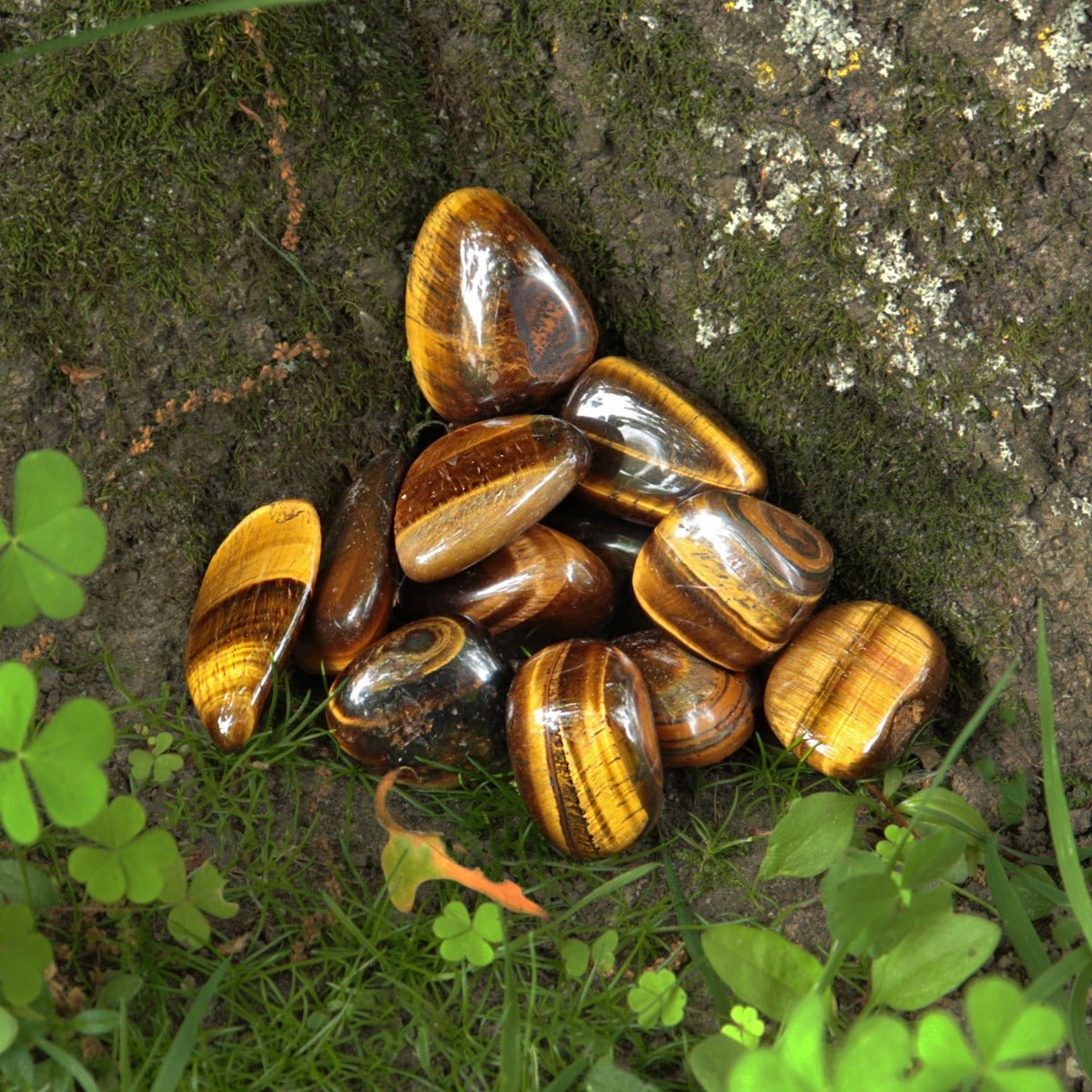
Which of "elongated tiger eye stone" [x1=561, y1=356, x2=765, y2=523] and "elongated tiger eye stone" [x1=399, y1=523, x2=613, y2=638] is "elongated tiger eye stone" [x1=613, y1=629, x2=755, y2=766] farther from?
"elongated tiger eye stone" [x1=561, y1=356, x2=765, y2=523]

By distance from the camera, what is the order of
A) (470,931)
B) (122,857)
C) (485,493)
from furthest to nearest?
(485,493) < (470,931) < (122,857)

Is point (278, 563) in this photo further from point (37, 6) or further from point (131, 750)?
point (37, 6)

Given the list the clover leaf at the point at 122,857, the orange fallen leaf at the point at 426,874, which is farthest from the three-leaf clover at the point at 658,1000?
the clover leaf at the point at 122,857

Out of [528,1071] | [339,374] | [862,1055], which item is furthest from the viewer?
[339,374]

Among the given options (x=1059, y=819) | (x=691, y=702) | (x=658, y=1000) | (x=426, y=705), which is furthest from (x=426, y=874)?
(x=1059, y=819)

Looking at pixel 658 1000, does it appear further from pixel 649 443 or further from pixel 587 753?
pixel 649 443

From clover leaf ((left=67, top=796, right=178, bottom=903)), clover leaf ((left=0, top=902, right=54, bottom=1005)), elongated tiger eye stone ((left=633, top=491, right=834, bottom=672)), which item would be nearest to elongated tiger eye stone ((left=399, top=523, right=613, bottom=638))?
elongated tiger eye stone ((left=633, top=491, right=834, bottom=672))

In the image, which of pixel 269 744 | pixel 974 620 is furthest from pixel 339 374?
pixel 974 620
